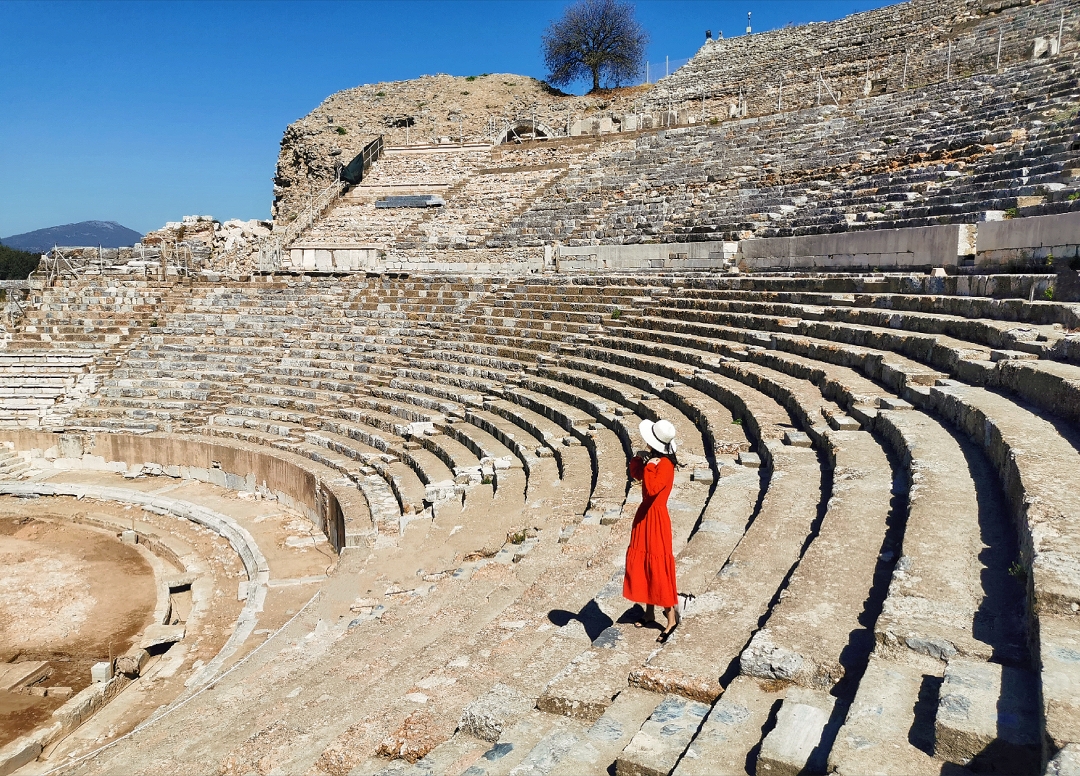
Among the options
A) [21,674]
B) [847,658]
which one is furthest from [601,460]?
[21,674]

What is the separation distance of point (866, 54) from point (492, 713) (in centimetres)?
2648

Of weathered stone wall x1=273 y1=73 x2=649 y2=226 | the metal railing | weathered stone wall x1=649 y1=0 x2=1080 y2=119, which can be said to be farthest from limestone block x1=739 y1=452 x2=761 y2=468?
weathered stone wall x1=273 y1=73 x2=649 y2=226

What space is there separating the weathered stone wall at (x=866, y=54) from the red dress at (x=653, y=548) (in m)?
18.5

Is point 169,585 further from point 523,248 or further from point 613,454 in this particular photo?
point 523,248

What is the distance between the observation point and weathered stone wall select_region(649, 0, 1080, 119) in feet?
61.3

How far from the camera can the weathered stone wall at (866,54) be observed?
18.7 metres

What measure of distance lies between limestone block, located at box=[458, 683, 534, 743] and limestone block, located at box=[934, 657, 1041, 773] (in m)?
1.56

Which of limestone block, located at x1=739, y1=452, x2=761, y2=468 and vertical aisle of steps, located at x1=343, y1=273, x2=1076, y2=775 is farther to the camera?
limestone block, located at x1=739, y1=452, x2=761, y2=468

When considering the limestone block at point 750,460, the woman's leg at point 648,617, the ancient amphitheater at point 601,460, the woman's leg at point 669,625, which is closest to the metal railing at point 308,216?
the ancient amphitheater at point 601,460

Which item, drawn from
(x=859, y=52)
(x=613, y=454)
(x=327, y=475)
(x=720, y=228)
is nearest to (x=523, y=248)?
(x=720, y=228)

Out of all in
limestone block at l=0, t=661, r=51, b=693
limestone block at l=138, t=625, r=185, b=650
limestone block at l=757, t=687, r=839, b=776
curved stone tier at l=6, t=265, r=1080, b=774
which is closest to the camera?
limestone block at l=757, t=687, r=839, b=776

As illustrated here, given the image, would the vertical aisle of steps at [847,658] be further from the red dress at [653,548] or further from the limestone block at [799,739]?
the red dress at [653,548]

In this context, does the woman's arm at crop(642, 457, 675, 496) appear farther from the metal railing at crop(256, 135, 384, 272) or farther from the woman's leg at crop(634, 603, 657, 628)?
the metal railing at crop(256, 135, 384, 272)

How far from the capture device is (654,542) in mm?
3615
